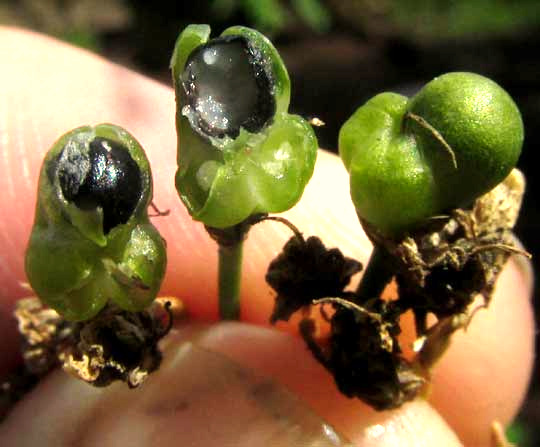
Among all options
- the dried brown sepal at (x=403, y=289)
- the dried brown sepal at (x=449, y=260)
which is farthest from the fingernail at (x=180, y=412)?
the dried brown sepal at (x=449, y=260)

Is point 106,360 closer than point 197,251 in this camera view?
Yes

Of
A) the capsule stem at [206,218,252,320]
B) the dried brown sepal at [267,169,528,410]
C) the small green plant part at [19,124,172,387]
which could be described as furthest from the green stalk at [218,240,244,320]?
the small green plant part at [19,124,172,387]

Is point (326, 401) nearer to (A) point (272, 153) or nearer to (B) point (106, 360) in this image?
(B) point (106, 360)

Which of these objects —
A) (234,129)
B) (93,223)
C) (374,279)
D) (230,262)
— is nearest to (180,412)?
(230,262)

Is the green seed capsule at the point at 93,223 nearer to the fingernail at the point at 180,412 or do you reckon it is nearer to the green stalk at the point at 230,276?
the green stalk at the point at 230,276

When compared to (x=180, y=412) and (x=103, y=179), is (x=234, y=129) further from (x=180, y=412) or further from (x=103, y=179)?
(x=180, y=412)

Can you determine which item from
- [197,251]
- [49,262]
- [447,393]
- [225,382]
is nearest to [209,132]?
[49,262]
